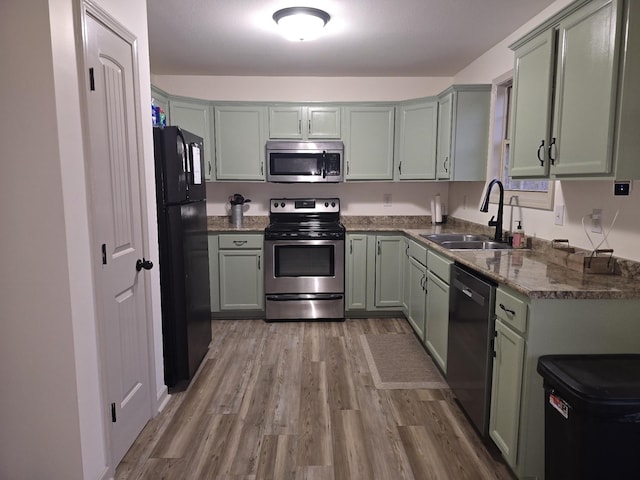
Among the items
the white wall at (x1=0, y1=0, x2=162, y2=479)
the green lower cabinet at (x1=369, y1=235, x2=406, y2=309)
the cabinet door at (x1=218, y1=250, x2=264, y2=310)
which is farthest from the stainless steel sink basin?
the white wall at (x1=0, y1=0, x2=162, y2=479)

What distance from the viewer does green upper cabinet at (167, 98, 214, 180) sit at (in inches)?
149

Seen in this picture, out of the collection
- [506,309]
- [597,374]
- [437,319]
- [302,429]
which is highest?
[506,309]

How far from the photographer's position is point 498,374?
1865mm

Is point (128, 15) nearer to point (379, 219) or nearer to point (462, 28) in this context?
point (462, 28)

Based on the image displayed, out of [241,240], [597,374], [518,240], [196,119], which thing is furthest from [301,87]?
[597,374]

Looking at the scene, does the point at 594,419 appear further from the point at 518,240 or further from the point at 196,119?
the point at 196,119

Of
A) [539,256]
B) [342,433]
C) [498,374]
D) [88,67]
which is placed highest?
[88,67]

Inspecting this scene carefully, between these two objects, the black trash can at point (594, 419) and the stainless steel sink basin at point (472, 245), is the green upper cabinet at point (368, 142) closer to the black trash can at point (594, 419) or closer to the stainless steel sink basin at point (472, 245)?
the stainless steel sink basin at point (472, 245)

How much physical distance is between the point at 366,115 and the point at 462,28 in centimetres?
127

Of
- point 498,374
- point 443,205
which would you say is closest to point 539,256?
point 498,374

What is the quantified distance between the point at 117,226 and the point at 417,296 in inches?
93.1

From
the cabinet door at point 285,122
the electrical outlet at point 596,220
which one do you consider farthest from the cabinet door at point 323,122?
the electrical outlet at point 596,220

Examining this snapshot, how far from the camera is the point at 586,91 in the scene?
1.73 m

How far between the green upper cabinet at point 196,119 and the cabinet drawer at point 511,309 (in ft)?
9.91
